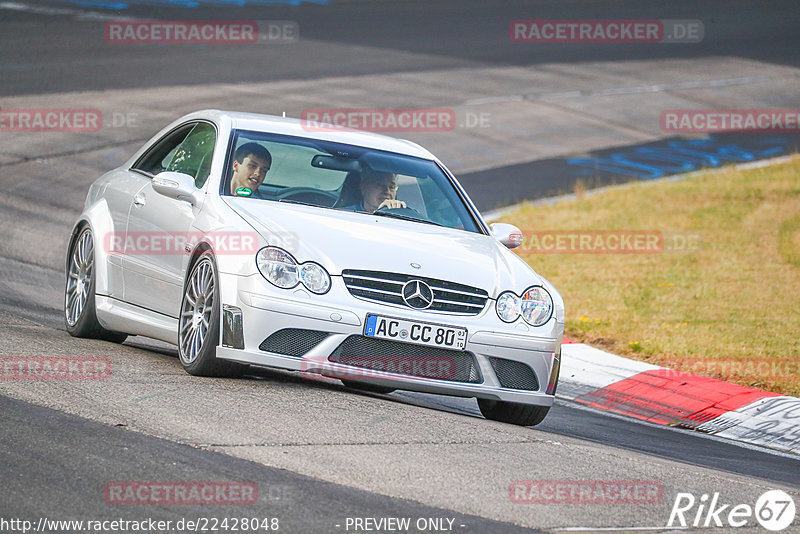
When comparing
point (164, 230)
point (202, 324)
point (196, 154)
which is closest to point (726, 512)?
point (202, 324)

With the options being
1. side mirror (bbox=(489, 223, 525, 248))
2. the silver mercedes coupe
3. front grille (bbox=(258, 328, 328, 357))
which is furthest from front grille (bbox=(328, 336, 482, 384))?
side mirror (bbox=(489, 223, 525, 248))

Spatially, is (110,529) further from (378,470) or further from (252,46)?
(252,46)

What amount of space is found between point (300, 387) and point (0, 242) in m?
6.74

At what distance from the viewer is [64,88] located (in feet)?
70.6

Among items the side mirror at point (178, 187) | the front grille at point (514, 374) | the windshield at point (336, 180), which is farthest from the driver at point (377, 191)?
the front grille at point (514, 374)

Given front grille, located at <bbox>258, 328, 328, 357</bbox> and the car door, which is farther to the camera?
the car door

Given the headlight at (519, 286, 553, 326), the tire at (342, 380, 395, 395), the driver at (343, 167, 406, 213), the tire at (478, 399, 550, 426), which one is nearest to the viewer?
the headlight at (519, 286, 553, 326)

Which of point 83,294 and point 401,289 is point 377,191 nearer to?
point 401,289

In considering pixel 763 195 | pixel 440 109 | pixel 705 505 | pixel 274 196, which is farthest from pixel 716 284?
pixel 440 109

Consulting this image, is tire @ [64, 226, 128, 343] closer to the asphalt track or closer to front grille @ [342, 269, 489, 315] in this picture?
the asphalt track

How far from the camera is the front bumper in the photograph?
694 cm

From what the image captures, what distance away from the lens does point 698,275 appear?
543 inches

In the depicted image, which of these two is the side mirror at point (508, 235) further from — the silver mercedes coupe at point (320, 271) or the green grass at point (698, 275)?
the green grass at point (698, 275)

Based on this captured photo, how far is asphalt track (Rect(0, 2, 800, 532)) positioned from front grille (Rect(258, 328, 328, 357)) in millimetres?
243
